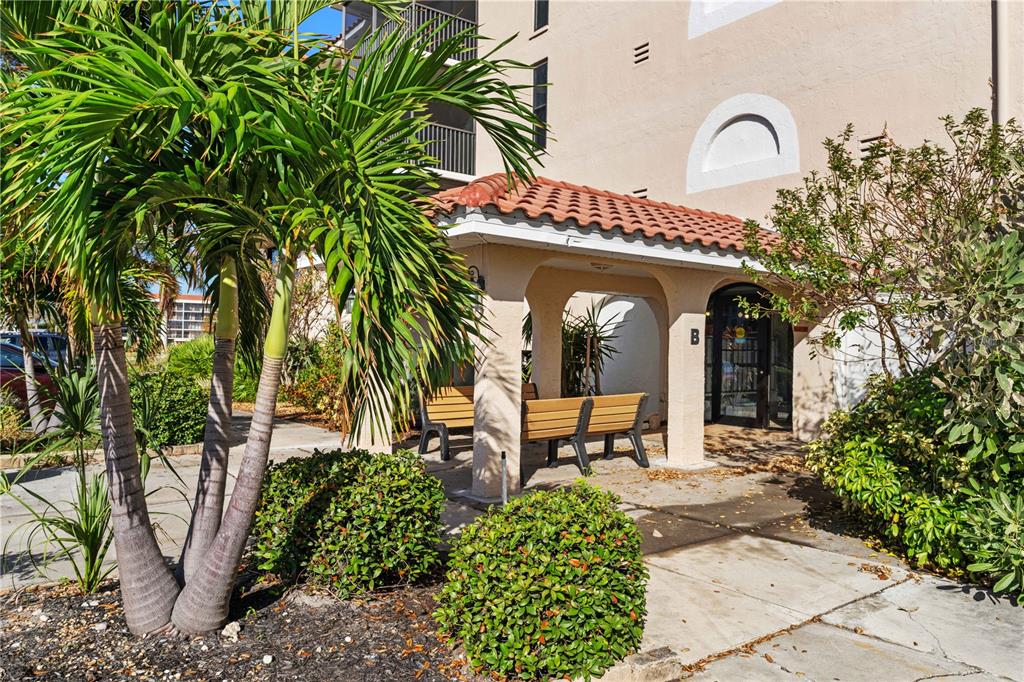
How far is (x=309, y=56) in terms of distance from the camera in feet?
14.3

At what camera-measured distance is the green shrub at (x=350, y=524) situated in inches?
170

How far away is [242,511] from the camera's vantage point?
3971 millimetres

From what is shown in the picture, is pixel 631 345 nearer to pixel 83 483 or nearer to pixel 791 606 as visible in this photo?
pixel 791 606

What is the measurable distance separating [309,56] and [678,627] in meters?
4.28

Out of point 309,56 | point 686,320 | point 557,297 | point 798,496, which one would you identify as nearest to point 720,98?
point 557,297

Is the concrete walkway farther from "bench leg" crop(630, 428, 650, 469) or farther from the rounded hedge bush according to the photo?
"bench leg" crop(630, 428, 650, 469)

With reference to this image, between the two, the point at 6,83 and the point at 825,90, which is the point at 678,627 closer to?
the point at 6,83

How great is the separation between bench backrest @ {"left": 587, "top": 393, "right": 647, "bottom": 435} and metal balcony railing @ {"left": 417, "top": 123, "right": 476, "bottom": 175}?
1060 centimetres

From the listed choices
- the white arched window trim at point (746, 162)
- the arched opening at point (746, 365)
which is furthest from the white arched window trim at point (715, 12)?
the arched opening at point (746, 365)

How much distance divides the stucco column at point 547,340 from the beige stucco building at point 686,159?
0.03 meters

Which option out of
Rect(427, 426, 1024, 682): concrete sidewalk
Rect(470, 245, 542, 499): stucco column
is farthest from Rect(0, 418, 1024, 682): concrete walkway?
Rect(470, 245, 542, 499): stucco column

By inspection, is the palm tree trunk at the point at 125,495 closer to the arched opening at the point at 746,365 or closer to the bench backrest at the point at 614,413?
the bench backrest at the point at 614,413

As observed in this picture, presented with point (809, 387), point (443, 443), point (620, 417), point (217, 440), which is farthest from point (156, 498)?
point (809, 387)

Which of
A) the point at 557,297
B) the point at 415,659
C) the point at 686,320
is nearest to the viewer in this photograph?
the point at 415,659
